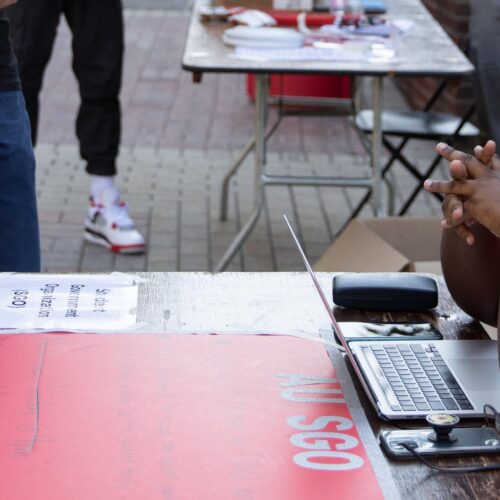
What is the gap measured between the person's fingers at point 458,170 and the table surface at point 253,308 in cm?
21

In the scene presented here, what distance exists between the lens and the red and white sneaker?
4.57 metres

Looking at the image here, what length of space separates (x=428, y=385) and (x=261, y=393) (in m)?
0.23

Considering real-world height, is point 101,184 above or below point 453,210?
below

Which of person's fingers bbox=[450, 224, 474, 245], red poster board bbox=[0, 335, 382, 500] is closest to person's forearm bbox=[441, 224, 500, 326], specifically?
person's fingers bbox=[450, 224, 474, 245]

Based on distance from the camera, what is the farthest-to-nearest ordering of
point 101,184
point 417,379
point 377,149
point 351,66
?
point 101,184 < point 377,149 < point 351,66 < point 417,379

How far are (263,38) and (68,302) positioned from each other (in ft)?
7.40

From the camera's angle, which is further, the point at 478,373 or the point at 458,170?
the point at 458,170

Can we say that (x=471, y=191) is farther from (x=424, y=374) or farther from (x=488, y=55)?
(x=488, y=55)

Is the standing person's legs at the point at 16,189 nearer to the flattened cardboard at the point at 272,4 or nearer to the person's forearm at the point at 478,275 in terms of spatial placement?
the person's forearm at the point at 478,275

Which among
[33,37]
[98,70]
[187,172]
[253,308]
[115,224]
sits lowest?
[187,172]

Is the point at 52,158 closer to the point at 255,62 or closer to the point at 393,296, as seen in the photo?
the point at 255,62

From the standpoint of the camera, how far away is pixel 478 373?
1551 millimetres

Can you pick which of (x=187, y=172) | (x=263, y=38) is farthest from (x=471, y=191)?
(x=187, y=172)

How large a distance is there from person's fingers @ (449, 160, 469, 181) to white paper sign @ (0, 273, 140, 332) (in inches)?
22.1
